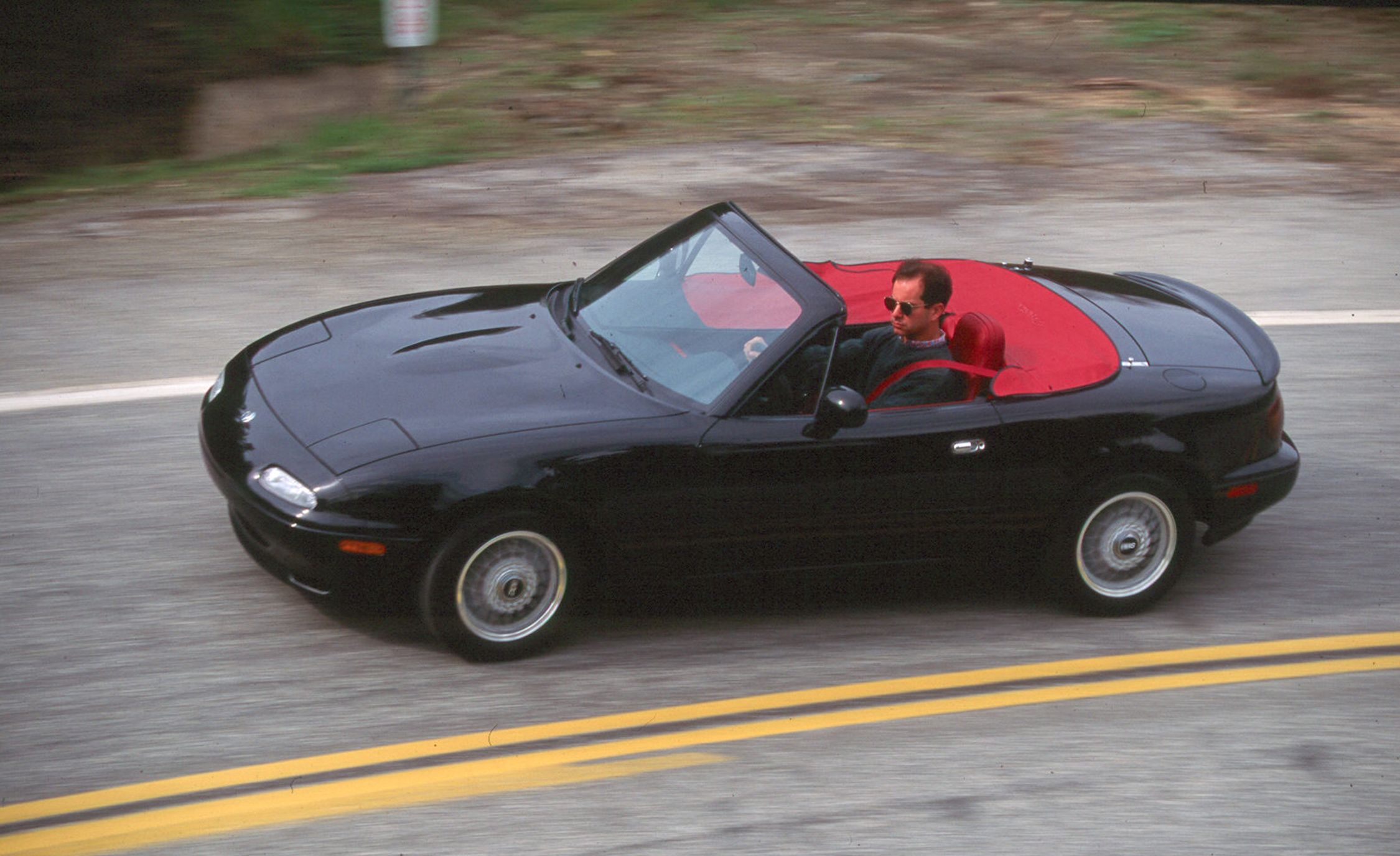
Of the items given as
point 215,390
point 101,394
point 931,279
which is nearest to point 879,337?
point 931,279

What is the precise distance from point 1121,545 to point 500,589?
2342mm

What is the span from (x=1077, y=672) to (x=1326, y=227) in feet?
20.4

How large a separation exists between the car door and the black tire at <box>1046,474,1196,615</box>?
30 centimetres

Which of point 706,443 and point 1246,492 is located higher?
point 706,443

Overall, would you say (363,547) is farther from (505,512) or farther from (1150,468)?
(1150,468)

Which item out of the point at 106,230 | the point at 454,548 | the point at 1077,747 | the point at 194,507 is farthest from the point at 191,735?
the point at 106,230

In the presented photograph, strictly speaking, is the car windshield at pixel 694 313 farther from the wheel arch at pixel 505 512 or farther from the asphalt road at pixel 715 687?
the asphalt road at pixel 715 687

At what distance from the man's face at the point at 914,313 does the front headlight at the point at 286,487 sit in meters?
2.14

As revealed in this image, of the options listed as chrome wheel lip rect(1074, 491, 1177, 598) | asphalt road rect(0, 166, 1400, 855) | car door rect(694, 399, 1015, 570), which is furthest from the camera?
chrome wheel lip rect(1074, 491, 1177, 598)

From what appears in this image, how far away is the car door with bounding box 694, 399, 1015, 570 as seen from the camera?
4938mm

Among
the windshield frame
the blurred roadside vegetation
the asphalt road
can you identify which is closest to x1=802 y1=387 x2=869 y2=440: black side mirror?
the windshield frame

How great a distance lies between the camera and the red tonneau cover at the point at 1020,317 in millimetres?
5305

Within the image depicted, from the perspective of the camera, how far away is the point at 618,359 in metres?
5.24

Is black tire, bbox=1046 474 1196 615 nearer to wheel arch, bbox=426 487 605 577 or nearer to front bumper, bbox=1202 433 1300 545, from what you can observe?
front bumper, bbox=1202 433 1300 545
